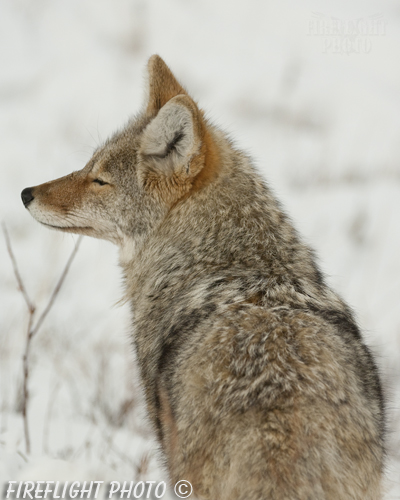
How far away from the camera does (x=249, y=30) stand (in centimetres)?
1121

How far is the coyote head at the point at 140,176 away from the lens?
10.2ft

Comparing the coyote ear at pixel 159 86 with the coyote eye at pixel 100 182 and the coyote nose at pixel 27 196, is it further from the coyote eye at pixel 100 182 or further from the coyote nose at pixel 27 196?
the coyote nose at pixel 27 196

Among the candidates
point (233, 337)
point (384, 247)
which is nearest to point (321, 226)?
point (384, 247)

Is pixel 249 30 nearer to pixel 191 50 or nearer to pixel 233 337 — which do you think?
pixel 191 50

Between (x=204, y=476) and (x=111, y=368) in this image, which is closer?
(x=204, y=476)

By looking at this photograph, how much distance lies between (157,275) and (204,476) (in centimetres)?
115

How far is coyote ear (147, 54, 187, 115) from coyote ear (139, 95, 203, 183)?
367mm

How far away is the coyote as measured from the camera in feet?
7.16

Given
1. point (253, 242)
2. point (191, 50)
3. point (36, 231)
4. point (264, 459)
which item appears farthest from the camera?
point (191, 50)

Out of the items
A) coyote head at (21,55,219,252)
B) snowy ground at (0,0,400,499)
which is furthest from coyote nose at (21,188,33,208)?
snowy ground at (0,0,400,499)

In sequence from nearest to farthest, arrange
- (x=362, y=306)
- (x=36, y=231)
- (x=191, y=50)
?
1. (x=362, y=306)
2. (x=36, y=231)
3. (x=191, y=50)

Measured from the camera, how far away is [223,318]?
2549mm

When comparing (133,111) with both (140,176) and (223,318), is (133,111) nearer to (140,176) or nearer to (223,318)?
(140,176)

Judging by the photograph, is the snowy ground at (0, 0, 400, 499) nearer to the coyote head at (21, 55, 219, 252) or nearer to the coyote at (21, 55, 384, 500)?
the coyote at (21, 55, 384, 500)
